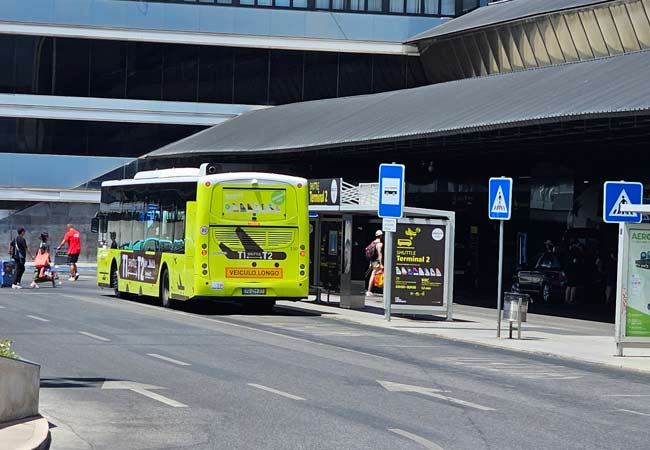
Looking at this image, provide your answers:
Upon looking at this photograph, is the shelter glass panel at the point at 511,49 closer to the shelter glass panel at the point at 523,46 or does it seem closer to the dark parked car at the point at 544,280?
the shelter glass panel at the point at 523,46

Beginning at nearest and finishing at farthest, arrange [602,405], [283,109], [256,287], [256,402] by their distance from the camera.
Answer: [256,402]
[602,405]
[256,287]
[283,109]

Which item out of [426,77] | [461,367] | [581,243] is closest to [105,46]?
[426,77]

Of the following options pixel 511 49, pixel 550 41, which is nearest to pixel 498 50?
pixel 511 49

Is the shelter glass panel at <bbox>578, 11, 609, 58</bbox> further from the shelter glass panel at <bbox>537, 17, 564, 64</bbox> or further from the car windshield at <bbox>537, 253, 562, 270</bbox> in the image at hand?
the car windshield at <bbox>537, 253, 562, 270</bbox>

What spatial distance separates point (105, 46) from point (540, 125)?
1404 inches

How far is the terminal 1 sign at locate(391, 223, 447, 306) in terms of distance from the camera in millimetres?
29594

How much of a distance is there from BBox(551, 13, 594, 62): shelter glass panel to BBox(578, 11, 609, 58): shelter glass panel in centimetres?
20

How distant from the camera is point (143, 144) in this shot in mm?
64125

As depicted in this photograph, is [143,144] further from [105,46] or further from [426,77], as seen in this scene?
[426,77]

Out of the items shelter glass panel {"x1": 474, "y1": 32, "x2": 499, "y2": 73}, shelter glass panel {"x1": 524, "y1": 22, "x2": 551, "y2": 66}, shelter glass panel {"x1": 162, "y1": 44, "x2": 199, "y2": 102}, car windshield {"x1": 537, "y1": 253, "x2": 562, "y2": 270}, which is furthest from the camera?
shelter glass panel {"x1": 162, "y1": 44, "x2": 199, "y2": 102}

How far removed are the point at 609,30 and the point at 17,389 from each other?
36028 mm

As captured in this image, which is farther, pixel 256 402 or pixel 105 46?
pixel 105 46

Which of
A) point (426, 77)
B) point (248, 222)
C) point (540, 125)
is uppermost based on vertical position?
point (426, 77)

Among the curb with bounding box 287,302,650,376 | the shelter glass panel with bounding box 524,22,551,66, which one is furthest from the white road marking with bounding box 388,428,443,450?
the shelter glass panel with bounding box 524,22,551,66
